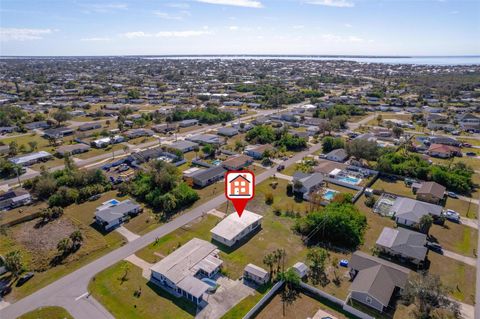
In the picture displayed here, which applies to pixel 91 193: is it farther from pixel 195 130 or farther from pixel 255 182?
pixel 195 130

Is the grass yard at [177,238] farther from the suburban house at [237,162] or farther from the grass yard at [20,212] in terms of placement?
the grass yard at [20,212]

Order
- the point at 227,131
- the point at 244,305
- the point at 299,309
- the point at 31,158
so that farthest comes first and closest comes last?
the point at 227,131, the point at 31,158, the point at 244,305, the point at 299,309

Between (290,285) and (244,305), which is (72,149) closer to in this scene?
(244,305)

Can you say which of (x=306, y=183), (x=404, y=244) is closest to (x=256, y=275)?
(x=404, y=244)

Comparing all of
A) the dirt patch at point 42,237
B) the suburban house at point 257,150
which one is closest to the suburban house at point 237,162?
the suburban house at point 257,150

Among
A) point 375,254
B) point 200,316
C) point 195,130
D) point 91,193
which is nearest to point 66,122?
point 195,130
